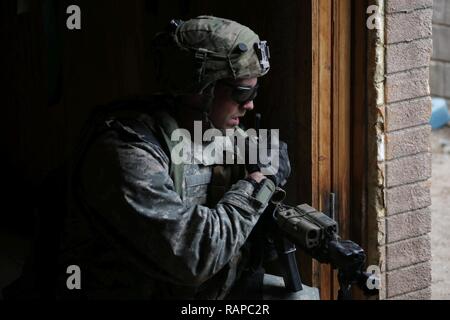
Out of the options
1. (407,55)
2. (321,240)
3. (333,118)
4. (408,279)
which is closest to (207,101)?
(321,240)

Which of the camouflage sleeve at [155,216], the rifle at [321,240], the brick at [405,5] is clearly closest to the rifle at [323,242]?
the rifle at [321,240]

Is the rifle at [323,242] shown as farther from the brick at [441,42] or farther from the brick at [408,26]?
the brick at [441,42]

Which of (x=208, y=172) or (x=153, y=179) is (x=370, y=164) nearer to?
(x=208, y=172)

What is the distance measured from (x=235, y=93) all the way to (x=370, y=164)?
1.03 metres

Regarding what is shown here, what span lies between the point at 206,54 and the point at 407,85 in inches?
50.3

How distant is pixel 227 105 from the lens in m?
A: 3.21

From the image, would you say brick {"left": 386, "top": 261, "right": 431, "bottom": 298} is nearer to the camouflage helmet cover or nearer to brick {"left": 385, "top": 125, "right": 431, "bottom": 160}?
brick {"left": 385, "top": 125, "right": 431, "bottom": 160}

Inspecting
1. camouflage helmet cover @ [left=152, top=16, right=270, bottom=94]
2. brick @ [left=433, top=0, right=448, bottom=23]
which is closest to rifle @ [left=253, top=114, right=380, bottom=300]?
camouflage helmet cover @ [left=152, top=16, right=270, bottom=94]

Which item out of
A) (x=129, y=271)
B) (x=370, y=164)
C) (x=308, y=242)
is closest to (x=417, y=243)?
(x=370, y=164)

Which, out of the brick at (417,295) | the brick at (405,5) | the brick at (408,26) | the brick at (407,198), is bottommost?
the brick at (417,295)

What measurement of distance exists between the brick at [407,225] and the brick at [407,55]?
72 centimetres

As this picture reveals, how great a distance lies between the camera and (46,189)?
332 centimetres

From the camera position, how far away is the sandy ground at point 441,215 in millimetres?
5598

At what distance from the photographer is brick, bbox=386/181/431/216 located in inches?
158
